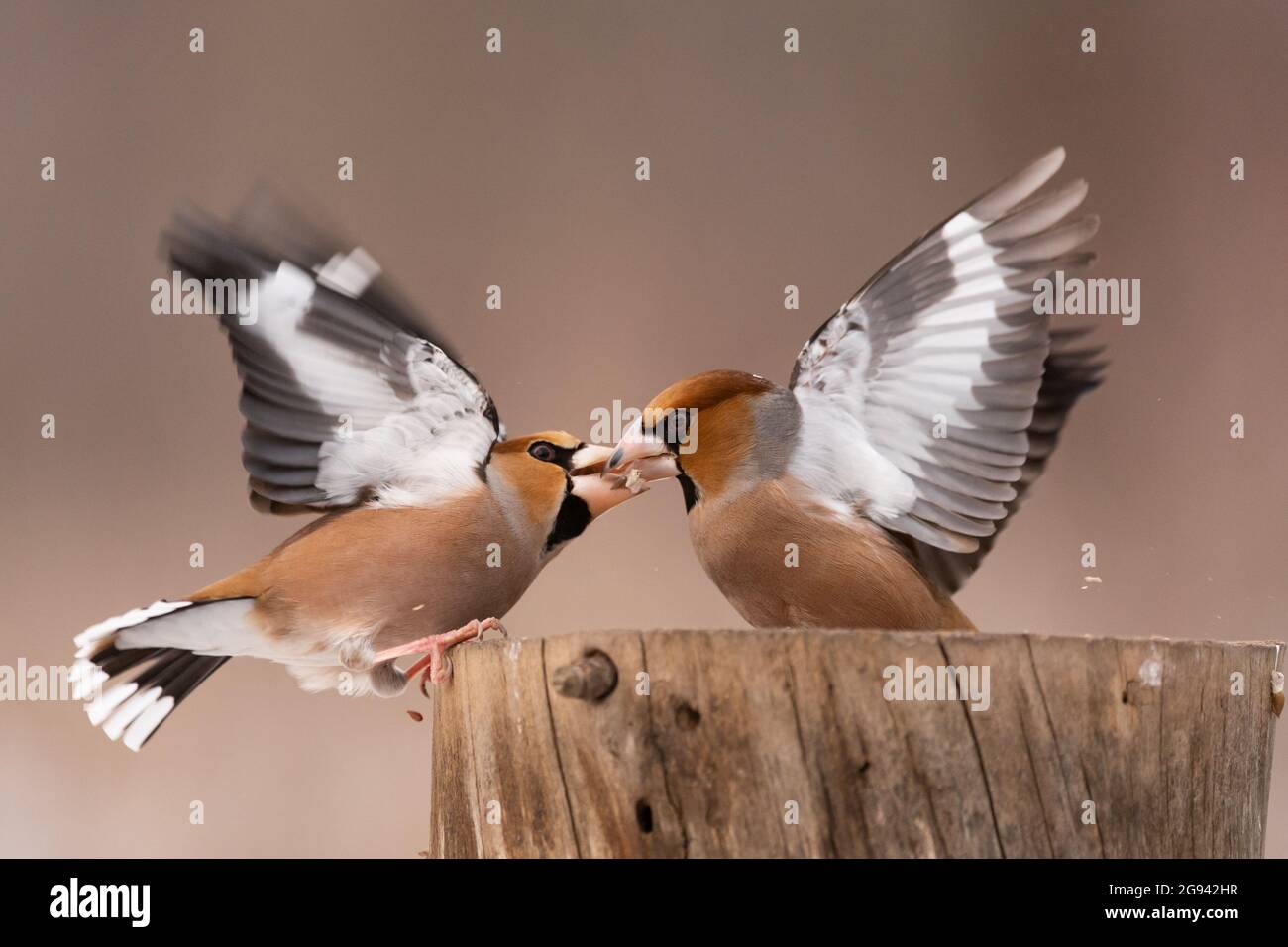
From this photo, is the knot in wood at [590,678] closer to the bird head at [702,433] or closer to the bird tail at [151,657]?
the bird head at [702,433]

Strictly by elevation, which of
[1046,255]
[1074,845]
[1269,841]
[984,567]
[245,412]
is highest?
[1046,255]

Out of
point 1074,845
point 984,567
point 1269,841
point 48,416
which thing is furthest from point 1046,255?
point 48,416

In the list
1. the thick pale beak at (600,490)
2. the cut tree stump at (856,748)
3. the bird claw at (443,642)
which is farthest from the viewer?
the thick pale beak at (600,490)

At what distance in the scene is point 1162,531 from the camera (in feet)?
9.86

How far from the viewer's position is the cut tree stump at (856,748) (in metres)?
1.21

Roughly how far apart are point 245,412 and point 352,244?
0.30 meters

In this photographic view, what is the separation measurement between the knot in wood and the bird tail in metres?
0.85

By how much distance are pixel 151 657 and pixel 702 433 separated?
3.12 feet

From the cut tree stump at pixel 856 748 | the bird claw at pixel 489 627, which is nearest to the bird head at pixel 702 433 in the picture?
the bird claw at pixel 489 627

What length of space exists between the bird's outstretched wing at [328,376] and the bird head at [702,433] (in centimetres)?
29

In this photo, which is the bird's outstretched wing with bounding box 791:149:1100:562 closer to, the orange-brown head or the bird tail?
the orange-brown head

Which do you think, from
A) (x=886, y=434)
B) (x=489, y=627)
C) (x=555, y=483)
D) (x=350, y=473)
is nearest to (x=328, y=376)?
(x=350, y=473)

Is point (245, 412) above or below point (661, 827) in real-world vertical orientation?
above
